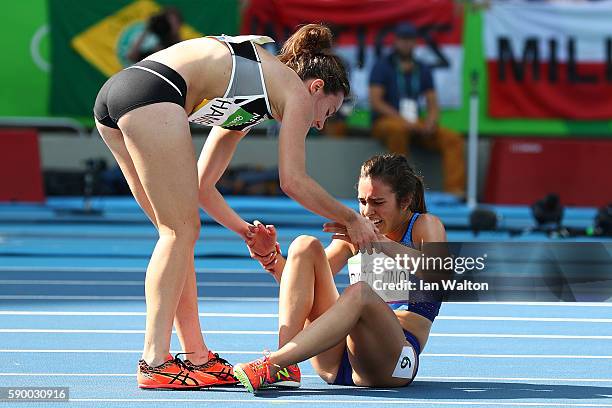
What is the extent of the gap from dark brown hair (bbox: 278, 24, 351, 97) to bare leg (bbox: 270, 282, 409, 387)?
77 centimetres

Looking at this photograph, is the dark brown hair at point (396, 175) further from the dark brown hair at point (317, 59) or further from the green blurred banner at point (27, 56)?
the green blurred banner at point (27, 56)

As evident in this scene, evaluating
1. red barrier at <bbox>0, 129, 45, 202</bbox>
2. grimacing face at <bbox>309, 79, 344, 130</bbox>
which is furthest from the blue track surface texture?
red barrier at <bbox>0, 129, 45, 202</bbox>

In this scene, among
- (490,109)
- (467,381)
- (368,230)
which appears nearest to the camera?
(368,230)

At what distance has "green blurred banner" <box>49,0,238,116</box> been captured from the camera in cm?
1537

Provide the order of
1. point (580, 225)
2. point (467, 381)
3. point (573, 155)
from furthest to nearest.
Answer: point (573, 155), point (580, 225), point (467, 381)

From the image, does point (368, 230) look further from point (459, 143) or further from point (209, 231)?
point (459, 143)

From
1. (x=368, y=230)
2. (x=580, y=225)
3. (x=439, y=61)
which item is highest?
(x=368, y=230)

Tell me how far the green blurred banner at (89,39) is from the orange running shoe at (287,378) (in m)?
10.9

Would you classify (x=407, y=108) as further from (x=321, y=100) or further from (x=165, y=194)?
(x=165, y=194)

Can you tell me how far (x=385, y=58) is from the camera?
49.0ft

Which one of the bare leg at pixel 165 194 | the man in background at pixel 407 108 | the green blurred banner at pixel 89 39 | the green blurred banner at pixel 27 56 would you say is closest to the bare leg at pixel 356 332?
the bare leg at pixel 165 194

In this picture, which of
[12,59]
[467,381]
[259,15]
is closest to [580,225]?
[259,15]

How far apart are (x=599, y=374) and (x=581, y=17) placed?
11.1 m

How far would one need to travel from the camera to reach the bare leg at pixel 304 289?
4.77 meters
